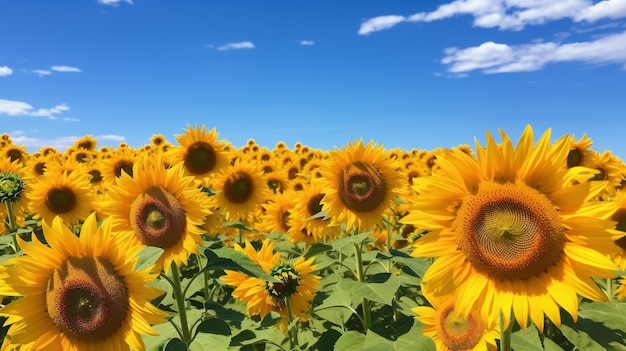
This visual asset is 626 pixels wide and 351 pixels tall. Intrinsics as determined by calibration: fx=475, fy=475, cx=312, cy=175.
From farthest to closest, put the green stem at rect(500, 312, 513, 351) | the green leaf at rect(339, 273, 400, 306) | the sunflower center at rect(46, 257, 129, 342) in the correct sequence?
the green leaf at rect(339, 273, 400, 306) → the sunflower center at rect(46, 257, 129, 342) → the green stem at rect(500, 312, 513, 351)

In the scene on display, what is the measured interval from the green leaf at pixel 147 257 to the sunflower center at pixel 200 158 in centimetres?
434

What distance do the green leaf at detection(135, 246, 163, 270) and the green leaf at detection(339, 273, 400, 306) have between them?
1.72 metres

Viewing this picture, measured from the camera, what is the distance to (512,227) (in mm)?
2629

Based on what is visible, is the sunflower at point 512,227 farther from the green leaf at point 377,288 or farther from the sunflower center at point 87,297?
the sunflower center at point 87,297

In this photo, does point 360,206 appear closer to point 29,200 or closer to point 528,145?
point 528,145

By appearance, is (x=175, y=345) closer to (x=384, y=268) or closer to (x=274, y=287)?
(x=274, y=287)

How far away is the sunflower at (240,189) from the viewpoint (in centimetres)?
765

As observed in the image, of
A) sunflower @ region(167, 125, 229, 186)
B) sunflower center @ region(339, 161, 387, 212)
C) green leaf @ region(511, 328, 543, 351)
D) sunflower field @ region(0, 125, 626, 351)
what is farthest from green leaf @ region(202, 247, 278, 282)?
sunflower @ region(167, 125, 229, 186)

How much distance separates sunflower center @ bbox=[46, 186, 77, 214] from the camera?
727 cm

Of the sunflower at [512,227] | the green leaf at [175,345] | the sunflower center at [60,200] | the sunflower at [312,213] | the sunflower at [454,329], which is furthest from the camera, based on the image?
the sunflower center at [60,200]

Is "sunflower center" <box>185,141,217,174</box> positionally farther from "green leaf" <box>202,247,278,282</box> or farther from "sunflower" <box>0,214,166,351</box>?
"sunflower" <box>0,214,166,351</box>

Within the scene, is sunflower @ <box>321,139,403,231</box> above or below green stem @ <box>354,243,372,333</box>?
above

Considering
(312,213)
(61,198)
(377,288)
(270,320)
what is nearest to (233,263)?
(270,320)

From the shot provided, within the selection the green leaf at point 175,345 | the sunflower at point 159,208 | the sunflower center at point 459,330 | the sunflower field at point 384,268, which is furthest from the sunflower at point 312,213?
the green leaf at point 175,345
